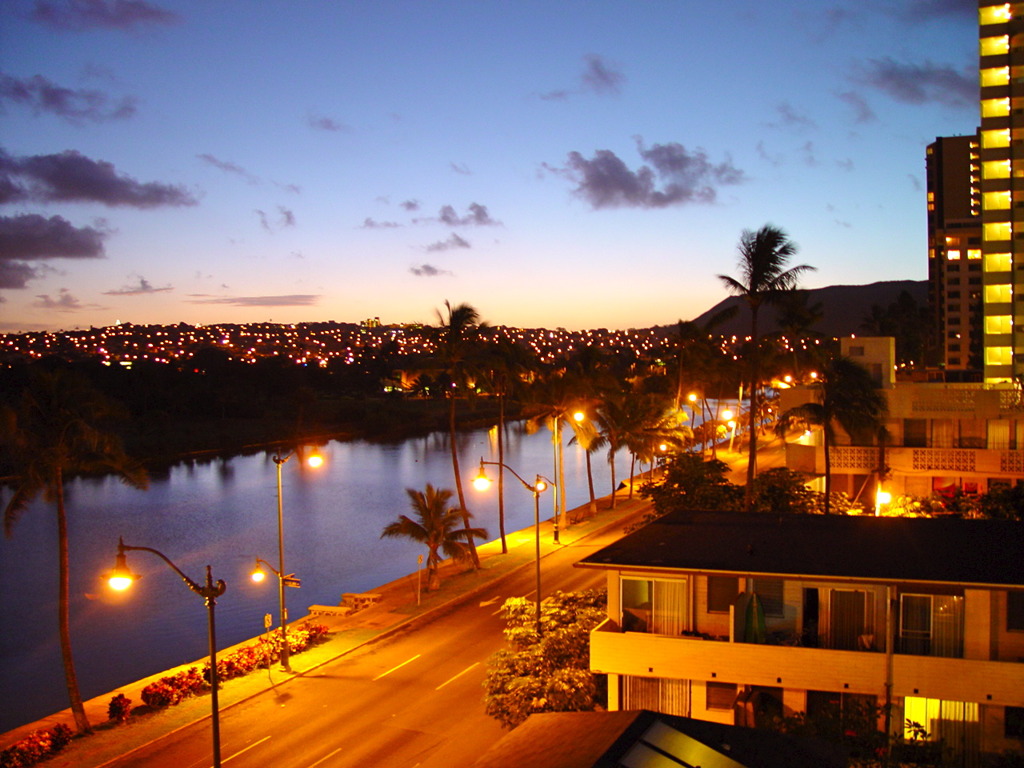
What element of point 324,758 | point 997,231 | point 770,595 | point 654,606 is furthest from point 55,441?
point 997,231

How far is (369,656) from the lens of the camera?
2511 centimetres

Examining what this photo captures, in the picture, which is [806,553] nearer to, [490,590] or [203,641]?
[490,590]

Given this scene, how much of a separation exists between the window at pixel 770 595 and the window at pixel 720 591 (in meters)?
0.42

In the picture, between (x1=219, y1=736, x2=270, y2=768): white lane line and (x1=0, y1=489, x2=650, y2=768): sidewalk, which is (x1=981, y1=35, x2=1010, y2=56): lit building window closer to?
(x1=0, y1=489, x2=650, y2=768): sidewalk

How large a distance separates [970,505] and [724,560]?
16.8 meters

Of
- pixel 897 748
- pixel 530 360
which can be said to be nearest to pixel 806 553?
pixel 897 748

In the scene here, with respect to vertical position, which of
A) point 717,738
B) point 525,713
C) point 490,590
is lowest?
point 490,590

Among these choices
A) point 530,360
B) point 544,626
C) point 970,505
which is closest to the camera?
point 544,626

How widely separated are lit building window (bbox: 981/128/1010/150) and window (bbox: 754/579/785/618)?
64.2 meters

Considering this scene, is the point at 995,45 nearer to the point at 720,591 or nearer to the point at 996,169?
the point at 996,169

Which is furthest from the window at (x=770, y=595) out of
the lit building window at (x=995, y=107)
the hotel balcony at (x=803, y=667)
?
the lit building window at (x=995, y=107)

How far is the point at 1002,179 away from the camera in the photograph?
68.5 m

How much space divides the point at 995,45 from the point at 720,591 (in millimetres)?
67753

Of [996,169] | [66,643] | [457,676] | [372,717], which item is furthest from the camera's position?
[996,169]
